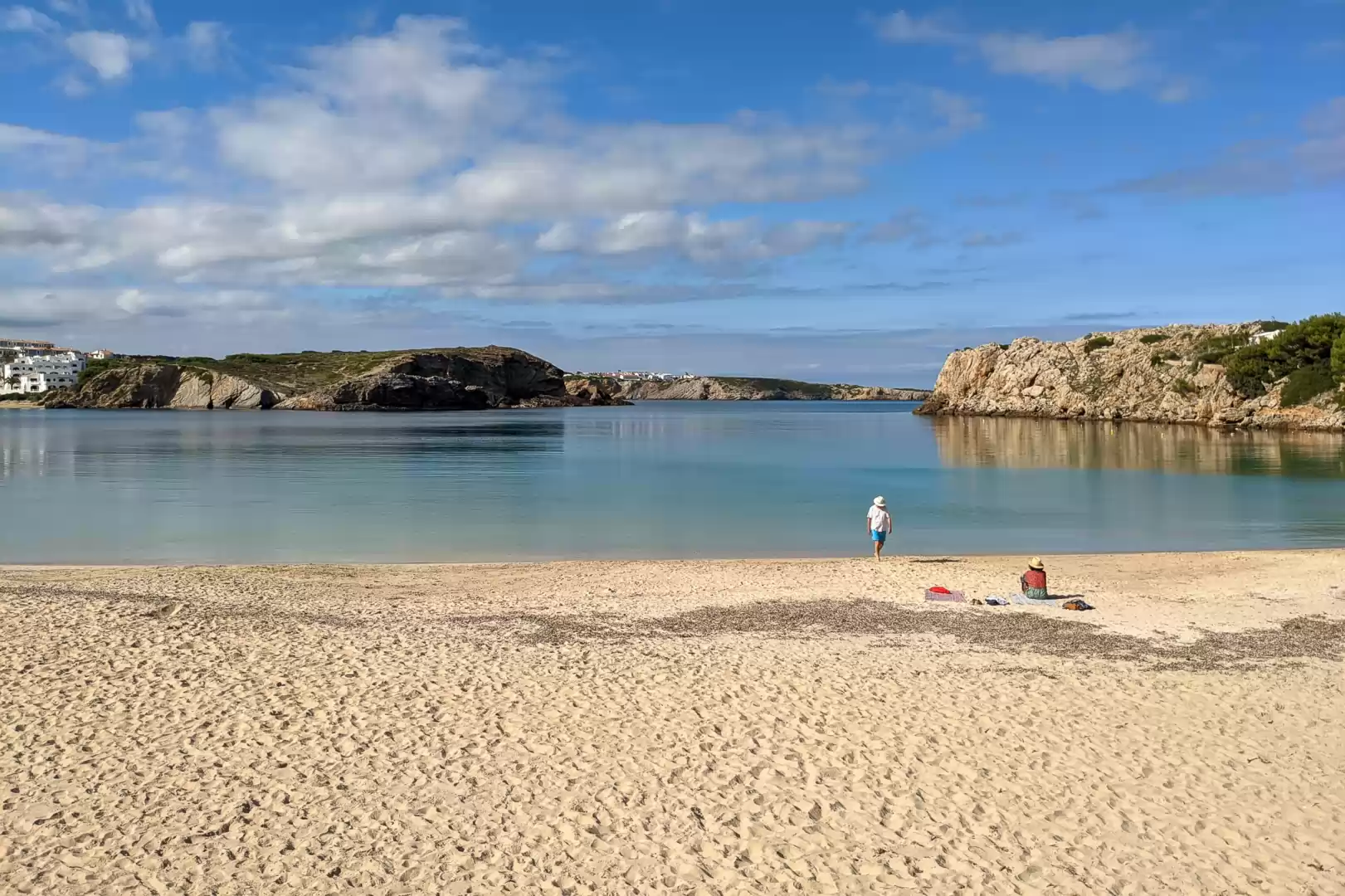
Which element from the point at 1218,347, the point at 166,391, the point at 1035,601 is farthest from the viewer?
the point at 166,391

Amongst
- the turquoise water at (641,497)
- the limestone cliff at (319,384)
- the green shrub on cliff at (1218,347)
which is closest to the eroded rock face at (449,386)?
the limestone cliff at (319,384)

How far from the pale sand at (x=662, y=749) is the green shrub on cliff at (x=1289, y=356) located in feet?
245

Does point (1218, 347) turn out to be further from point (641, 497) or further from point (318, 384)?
point (318, 384)

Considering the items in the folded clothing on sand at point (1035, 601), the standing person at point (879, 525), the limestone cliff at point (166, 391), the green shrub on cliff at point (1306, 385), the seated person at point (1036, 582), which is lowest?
the folded clothing on sand at point (1035, 601)

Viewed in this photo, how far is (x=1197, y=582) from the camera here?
687 inches

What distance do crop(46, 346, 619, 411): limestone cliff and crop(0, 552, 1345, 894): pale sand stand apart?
140m

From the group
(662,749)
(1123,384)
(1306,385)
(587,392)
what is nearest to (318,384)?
(587,392)

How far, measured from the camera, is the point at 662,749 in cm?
835

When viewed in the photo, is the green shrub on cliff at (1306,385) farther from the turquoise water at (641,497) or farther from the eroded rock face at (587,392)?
the eroded rock face at (587,392)

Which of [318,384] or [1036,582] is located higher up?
[318,384]

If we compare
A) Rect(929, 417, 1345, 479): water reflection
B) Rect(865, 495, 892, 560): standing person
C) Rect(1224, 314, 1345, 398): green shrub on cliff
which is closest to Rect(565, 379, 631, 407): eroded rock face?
Rect(929, 417, 1345, 479): water reflection

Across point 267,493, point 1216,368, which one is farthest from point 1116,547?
point 1216,368

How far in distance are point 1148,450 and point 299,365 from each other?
15092 centimetres

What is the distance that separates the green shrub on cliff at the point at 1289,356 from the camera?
7462 centimetres
